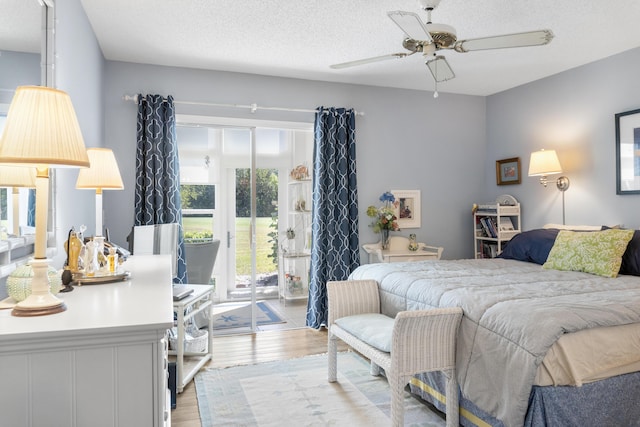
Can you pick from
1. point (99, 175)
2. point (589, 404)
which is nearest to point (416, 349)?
point (589, 404)

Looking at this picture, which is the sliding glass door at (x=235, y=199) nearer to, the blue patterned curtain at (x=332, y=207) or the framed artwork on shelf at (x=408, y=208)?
the blue patterned curtain at (x=332, y=207)

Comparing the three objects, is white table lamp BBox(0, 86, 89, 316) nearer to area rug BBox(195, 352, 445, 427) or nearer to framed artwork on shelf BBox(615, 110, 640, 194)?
area rug BBox(195, 352, 445, 427)

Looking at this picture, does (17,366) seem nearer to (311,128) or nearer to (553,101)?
(311,128)

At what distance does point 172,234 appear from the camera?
3711mm

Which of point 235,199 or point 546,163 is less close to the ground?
point 546,163

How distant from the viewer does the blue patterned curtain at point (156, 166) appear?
3.93 meters

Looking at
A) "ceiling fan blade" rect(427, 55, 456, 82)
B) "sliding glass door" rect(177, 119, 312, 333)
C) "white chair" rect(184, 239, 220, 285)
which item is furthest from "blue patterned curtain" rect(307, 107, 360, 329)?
"ceiling fan blade" rect(427, 55, 456, 82)

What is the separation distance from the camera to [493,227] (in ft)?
15.8

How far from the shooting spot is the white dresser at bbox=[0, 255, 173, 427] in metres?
1.04

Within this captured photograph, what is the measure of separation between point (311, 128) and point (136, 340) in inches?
149

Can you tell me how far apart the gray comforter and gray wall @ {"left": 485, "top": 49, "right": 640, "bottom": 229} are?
4.05 ft

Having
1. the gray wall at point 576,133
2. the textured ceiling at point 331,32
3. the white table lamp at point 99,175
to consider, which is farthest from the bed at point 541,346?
the white table lamp at point 99,175

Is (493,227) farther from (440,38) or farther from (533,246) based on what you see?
(440,38)

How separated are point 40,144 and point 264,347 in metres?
3.10
